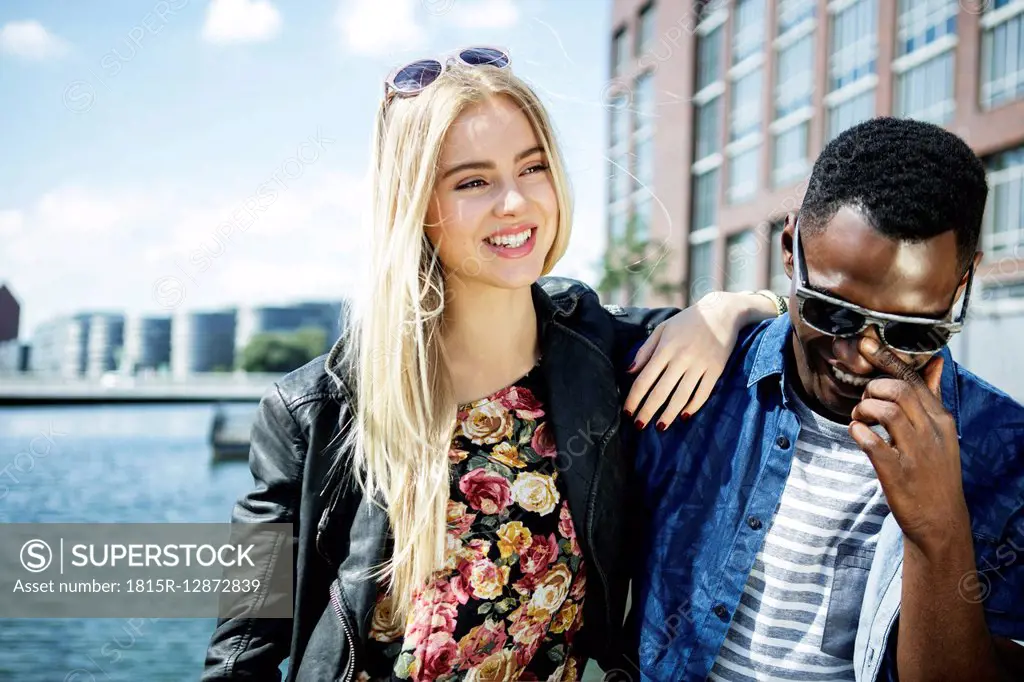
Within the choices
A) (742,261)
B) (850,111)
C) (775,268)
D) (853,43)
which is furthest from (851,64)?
(742,261)

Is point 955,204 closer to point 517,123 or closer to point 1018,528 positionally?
point 1018,528

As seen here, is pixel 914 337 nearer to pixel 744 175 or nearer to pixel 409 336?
pixel 409 336

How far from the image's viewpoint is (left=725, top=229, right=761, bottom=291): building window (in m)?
28.4

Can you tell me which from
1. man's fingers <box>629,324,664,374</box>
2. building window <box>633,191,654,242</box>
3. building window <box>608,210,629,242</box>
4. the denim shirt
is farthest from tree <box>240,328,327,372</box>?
the denim shirt

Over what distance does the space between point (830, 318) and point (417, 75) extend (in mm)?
1241

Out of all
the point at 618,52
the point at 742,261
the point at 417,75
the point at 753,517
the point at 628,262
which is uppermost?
the point at 618,52

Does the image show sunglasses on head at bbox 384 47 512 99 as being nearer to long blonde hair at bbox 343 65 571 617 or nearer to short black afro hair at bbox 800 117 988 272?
long blonde hair at bbox 343 65 571 617

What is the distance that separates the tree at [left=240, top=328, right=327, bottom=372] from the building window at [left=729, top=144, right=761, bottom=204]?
45.6 metres

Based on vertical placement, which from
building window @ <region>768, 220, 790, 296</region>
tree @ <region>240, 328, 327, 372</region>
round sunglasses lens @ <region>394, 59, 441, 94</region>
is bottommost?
tree @ <region>240, 328, 327, 372</region>

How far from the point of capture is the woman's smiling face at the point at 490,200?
2.16 meters

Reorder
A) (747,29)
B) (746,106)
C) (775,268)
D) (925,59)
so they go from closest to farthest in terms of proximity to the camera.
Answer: (925,59), (775,268), (747,29), (746,106)

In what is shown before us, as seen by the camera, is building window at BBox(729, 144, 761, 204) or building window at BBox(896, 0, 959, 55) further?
building window at BBox(729, 144, 761, 204)

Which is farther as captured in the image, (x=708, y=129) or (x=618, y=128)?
(x=618, y=128)

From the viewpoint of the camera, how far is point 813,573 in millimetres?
1921
